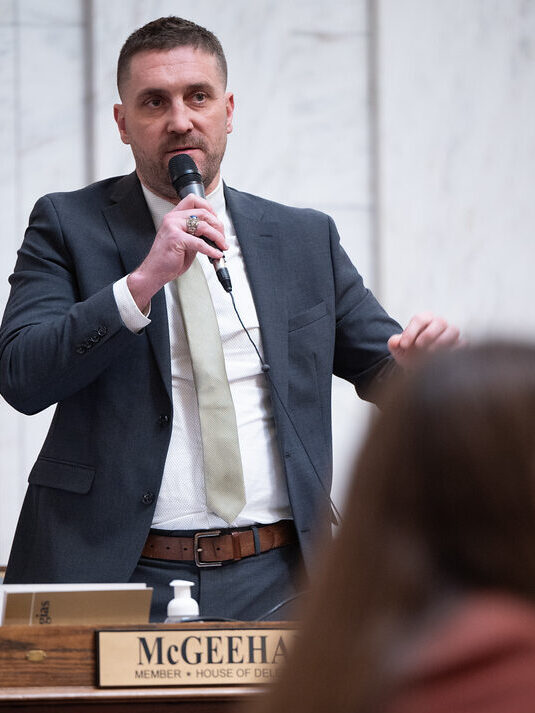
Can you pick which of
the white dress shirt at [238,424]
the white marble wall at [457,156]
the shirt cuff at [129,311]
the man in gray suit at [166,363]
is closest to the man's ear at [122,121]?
the man in gray suit at [166,363]

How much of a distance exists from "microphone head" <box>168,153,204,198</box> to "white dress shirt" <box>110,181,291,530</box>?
0.59ft

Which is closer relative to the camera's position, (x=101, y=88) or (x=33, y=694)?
(x=33, y=694)

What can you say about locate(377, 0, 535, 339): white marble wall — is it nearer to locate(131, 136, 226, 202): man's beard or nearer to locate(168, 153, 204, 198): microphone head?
locate(131, 136, 226, 202): man's beard

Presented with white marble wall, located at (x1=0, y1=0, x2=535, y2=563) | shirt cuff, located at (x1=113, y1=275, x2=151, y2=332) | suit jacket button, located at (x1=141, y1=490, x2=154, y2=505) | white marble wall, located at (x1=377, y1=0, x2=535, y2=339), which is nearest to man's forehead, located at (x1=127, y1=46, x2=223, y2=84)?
shirt cuff, located at (x1=113, y1=275, x2=151, y2=332)

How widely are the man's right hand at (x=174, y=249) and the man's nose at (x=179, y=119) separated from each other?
0.25 meters

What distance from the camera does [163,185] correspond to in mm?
2219

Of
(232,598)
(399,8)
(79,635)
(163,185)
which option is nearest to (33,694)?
(79,635)

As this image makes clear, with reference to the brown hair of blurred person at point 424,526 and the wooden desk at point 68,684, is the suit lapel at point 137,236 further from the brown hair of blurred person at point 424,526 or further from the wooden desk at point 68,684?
the brown hair of blurred person at point 424,526

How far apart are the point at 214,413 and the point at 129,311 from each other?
23cm

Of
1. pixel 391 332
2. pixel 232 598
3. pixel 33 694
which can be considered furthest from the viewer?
pixel 391 332

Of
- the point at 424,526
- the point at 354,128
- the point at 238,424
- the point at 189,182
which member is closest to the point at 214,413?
the point at 238,424

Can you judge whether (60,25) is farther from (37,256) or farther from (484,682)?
(484,682)

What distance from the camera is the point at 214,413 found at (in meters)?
2.01

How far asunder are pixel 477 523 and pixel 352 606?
59 mm
